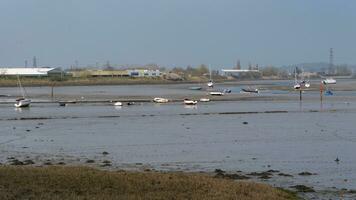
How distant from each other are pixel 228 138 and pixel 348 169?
44.9 ft

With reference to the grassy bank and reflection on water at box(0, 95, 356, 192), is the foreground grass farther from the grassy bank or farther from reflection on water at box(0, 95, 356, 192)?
the grassy bank

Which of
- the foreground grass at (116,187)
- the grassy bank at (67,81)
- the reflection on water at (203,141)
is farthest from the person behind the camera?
the grassy bank at (67,81)

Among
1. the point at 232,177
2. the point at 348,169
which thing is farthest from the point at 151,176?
the point at 348,169

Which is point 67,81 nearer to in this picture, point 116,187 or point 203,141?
point 203,141

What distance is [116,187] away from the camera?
1603 cm

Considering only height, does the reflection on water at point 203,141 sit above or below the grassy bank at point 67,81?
below

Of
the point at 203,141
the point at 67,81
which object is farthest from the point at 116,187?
the point at 67,81

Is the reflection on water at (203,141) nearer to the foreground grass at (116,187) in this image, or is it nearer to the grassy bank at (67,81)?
the foreground grass at (116,187)

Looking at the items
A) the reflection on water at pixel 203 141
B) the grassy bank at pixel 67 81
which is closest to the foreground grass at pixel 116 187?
the reflection on water at pixel 203 141

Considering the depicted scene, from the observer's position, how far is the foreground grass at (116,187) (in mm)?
14766

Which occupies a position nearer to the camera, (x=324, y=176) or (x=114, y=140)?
(x=324, y=176)

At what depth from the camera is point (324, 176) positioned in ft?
71.5

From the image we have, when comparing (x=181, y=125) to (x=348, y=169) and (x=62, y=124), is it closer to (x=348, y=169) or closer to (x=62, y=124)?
(x=62, y=124)

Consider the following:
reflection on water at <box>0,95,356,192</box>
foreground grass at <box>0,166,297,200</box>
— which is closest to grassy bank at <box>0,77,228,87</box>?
reflection on water at <box>0,95,356,192</box>
